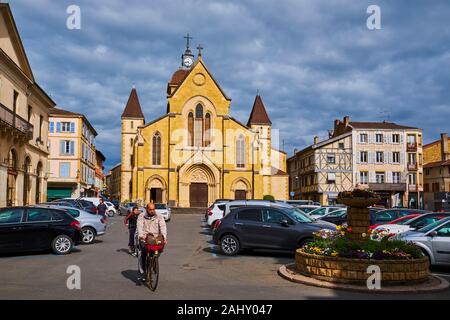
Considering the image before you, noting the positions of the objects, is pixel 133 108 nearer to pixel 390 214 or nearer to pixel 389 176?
pixel 389 176

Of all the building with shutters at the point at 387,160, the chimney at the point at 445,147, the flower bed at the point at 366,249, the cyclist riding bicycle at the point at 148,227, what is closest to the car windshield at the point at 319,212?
the flower bed at the point at 366,249

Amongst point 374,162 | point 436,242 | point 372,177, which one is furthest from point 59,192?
point 436,242

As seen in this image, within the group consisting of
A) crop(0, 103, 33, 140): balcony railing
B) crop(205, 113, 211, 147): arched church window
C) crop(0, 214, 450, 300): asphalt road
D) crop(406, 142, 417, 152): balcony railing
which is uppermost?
crop(205, 113, 211, 147): arched church window

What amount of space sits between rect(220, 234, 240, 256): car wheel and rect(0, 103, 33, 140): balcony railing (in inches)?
600

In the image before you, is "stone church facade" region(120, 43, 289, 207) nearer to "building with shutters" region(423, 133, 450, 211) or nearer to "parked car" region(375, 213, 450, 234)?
"building with shutters" region(423, 133, 450, 211)

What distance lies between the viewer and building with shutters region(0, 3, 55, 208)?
2502 centimetres

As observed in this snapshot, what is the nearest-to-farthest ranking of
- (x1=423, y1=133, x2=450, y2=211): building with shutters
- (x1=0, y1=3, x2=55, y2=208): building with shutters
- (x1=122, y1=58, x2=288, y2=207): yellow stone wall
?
(x1=0, y1=3, x2=55, y2=208): building with shutters < (x1=122, y1=58, x2=288, y2=207): yellow stone wall < (x1=423, y1=133, x2=450, y2=211): building with shutters

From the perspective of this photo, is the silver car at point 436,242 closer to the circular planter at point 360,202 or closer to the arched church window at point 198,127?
the circular planter at point 360,202

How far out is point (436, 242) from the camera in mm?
11500

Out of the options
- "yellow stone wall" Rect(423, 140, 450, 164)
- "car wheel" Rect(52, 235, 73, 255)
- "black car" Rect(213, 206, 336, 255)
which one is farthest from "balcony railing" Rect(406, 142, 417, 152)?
"car wheel" Rect(52, 235, 73, 255)

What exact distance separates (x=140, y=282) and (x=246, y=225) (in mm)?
5481

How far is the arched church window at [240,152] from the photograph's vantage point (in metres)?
53.1

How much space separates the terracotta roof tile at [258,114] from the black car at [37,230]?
150 ft
